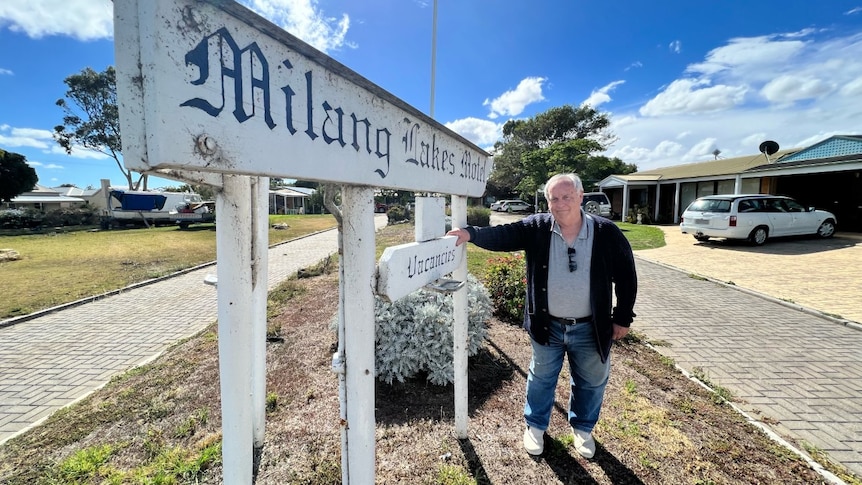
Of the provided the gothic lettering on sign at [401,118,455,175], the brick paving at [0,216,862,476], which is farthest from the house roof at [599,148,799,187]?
the gothic lettering on sign at [401,118,455,175]

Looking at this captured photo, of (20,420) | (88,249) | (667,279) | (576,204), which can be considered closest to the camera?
(576,204)

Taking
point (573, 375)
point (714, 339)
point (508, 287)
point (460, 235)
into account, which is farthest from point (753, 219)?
point (460, 235)

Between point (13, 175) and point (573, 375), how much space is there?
1509 inches

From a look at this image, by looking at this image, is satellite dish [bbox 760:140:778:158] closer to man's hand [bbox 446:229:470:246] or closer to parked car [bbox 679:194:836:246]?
parked car [bbox 679:194:836:246]

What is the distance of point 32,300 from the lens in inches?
260

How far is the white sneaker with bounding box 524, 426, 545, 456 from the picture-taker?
7.83 ft

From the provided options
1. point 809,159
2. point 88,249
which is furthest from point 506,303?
point 809,159

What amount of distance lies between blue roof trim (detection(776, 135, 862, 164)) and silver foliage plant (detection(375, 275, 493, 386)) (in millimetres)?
17346

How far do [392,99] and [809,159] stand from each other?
1926cm

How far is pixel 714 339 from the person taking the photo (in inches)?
179

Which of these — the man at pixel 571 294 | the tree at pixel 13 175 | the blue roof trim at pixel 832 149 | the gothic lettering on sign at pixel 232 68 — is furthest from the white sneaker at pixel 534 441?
the tree at pixel 13 175

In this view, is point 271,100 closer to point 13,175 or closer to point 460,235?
point 460,235

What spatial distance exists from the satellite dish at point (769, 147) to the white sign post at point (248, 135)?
2416 centimetres

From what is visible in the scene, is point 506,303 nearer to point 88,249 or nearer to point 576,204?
point 576,204
